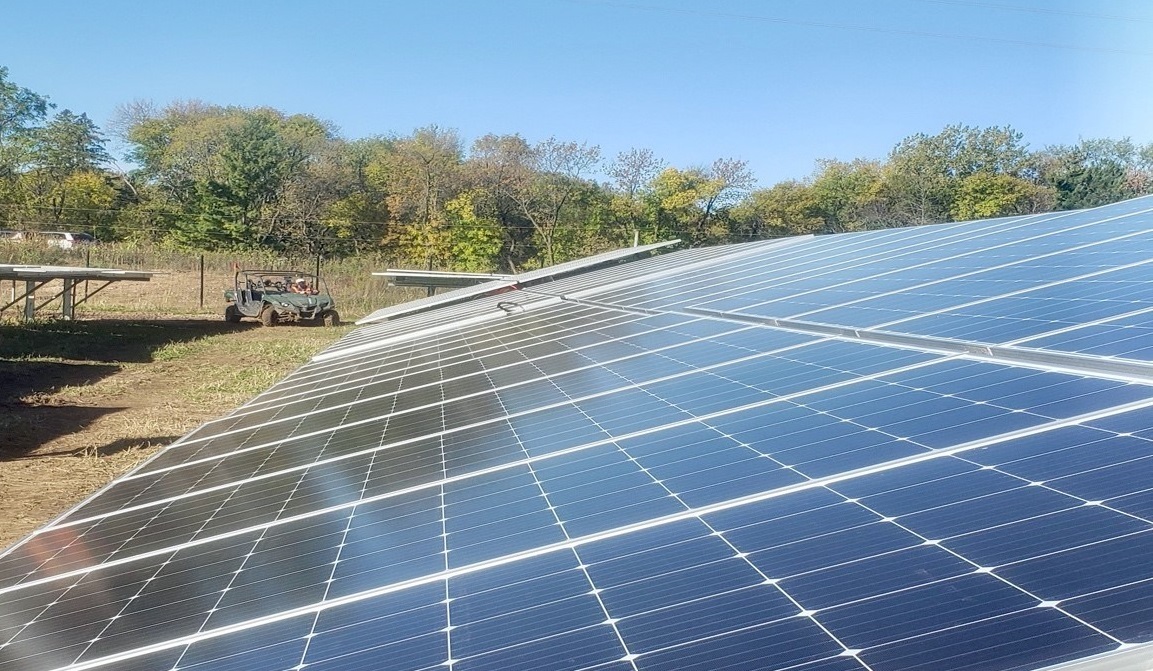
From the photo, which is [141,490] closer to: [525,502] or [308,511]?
[308,511]

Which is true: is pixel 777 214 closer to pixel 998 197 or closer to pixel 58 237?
pixel 998 197

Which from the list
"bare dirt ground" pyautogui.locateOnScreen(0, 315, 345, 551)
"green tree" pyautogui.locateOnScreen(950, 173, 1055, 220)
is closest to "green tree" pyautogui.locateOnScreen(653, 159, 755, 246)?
"green tree" pyautogui.locateOnScreen(950, 173, 1055, 220)

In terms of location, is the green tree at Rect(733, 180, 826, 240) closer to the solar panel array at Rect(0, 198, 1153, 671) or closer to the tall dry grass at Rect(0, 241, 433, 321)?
the tall dry grass at Rect(0, 241, 433, 321)

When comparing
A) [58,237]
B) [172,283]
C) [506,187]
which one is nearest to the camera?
[172,283]

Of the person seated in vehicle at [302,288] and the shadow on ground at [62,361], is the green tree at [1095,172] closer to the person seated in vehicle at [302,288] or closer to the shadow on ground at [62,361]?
the person seated in vehicle at [302,288]

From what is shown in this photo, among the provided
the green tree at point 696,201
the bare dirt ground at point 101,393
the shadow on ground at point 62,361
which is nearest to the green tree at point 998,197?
the green tree at point 696,201

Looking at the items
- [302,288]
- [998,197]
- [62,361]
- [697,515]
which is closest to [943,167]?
[998,197]
